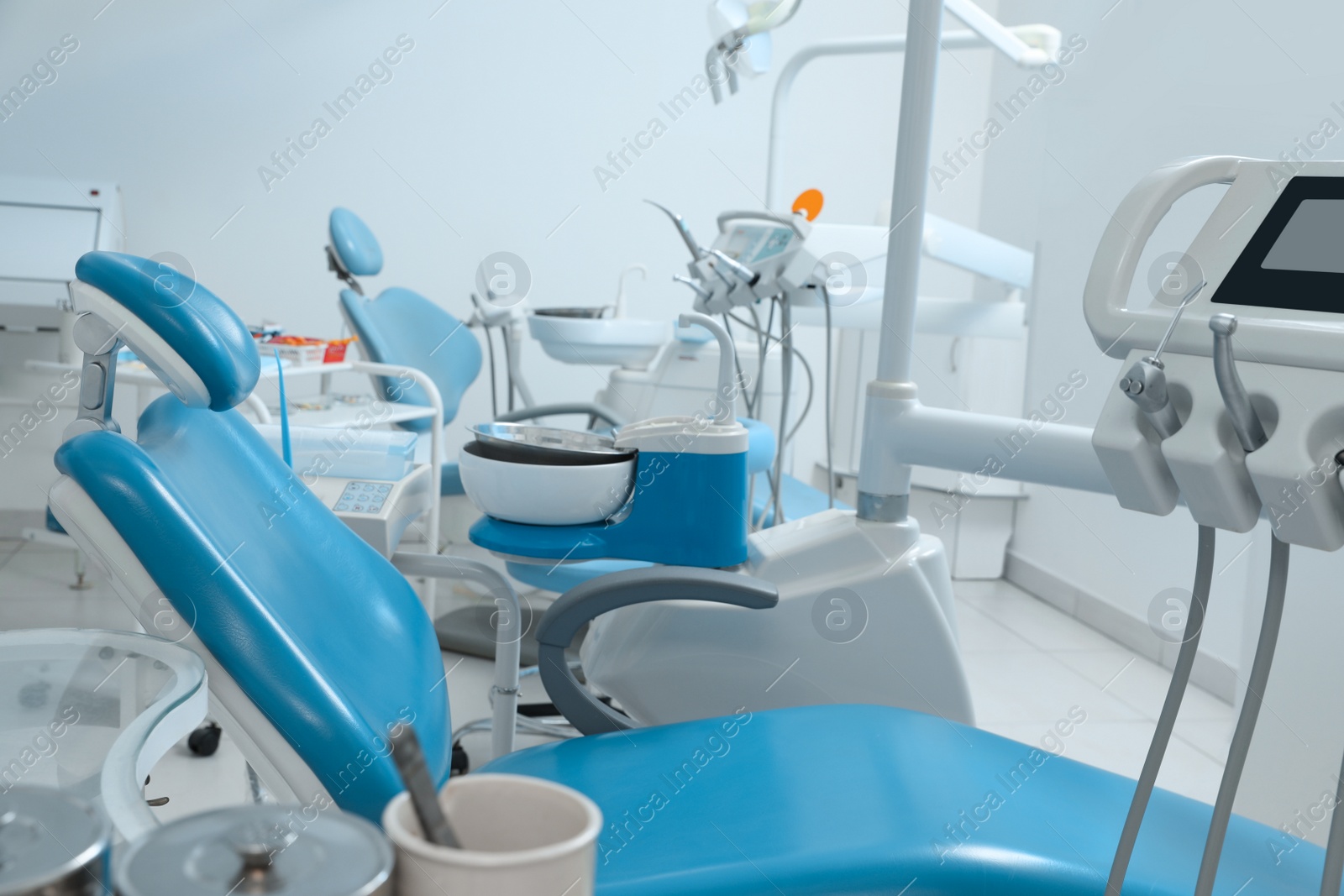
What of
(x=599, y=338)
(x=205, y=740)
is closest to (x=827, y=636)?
(x=205, y=740)

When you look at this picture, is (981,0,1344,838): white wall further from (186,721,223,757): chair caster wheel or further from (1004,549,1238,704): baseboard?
(186,721,223,757): chair caster wheel

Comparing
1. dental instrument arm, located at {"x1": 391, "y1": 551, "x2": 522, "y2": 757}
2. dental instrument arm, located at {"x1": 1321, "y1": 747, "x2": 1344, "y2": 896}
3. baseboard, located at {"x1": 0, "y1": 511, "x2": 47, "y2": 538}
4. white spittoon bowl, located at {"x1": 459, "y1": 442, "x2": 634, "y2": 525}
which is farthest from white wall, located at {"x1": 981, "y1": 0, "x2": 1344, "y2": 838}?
baseboard, located at {"x1": 0, "y1": 511, "x2": 47, "y2": 538}

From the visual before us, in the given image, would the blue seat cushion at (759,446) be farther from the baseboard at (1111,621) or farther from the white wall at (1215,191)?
the baseboard at (1111,621)

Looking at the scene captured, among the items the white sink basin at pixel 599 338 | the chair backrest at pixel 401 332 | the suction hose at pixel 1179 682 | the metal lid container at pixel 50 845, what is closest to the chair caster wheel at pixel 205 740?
the chair backrest at pixel 401 332

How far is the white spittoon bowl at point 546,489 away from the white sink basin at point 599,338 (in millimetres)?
1693

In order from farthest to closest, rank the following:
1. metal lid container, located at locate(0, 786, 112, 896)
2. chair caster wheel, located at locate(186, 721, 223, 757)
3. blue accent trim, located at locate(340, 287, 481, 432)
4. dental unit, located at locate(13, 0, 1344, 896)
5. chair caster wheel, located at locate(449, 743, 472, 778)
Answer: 1. blue accent trim, located at locate(340, 287, 481, 432)
2. chair caster wheel, located at locate(186, 721, 223, 757)
3. chair caster wheel, located at locate(449, 743, 472, 778)
4. dental unit, located at locate(13, 0, 1344, 896)
5. metal lid container, located at locate(0, 786, 112, 896)

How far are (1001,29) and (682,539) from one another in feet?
4.32

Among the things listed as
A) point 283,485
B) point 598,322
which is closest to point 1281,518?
point 283,485

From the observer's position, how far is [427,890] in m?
0.34

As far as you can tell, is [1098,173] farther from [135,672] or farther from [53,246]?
[53,246]

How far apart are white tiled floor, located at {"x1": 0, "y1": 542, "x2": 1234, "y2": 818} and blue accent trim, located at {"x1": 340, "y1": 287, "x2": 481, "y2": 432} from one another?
34.7 inches

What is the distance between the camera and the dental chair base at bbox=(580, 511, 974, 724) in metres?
1.46

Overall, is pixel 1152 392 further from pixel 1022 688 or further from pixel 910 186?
pixel 1022 688

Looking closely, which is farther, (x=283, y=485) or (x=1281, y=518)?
(x=283, y=485)
